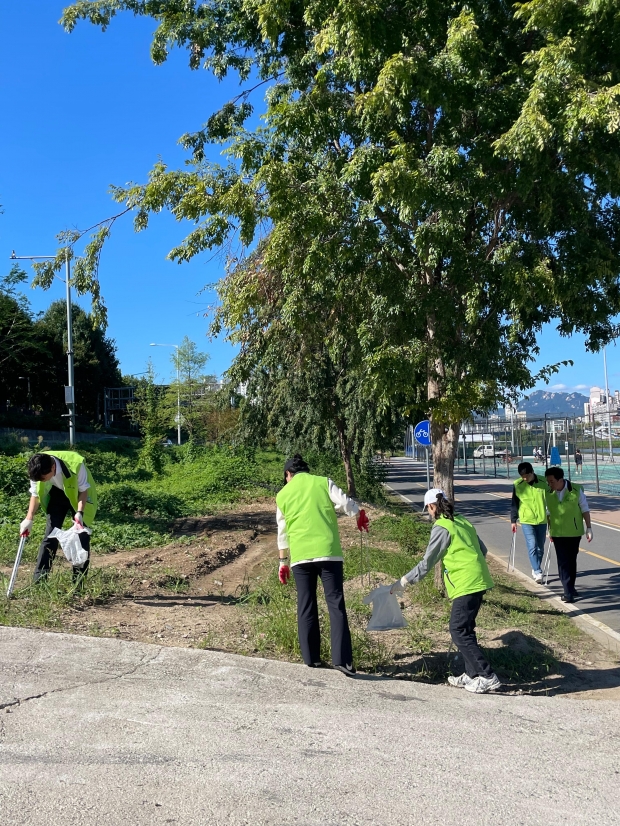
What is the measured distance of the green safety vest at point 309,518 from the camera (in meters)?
6.12

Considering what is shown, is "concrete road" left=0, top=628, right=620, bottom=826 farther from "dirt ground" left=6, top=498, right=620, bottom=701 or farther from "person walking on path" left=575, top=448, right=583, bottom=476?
"person walking on path" left=575, top=448, right=583, bottom=476

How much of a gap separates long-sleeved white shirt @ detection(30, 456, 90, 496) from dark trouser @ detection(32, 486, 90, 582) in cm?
14

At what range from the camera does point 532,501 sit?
1085 centimetres

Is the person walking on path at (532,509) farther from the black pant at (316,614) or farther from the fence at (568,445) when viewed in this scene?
the fence at (568,445)

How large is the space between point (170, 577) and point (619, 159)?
692 cm

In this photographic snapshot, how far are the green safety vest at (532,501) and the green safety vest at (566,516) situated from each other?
0.72 m

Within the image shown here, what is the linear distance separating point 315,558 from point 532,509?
5.69 m

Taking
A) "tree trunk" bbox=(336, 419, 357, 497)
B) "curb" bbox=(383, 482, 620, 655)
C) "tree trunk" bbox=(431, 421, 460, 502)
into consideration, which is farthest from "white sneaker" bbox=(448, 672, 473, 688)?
"tree trunk" bbox=(336, 419, 357, 497)

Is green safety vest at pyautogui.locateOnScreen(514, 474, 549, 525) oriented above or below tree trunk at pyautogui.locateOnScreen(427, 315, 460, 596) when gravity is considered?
below

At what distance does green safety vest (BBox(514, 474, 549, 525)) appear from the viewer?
1079 centimetres

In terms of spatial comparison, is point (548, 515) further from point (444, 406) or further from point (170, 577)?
point (170, 577)

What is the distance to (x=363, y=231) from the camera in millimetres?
8539

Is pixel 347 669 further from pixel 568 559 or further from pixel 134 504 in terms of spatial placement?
pixel 134 504

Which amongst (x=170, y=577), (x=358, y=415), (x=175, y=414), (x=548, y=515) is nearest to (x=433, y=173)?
(x=548, y=515)
